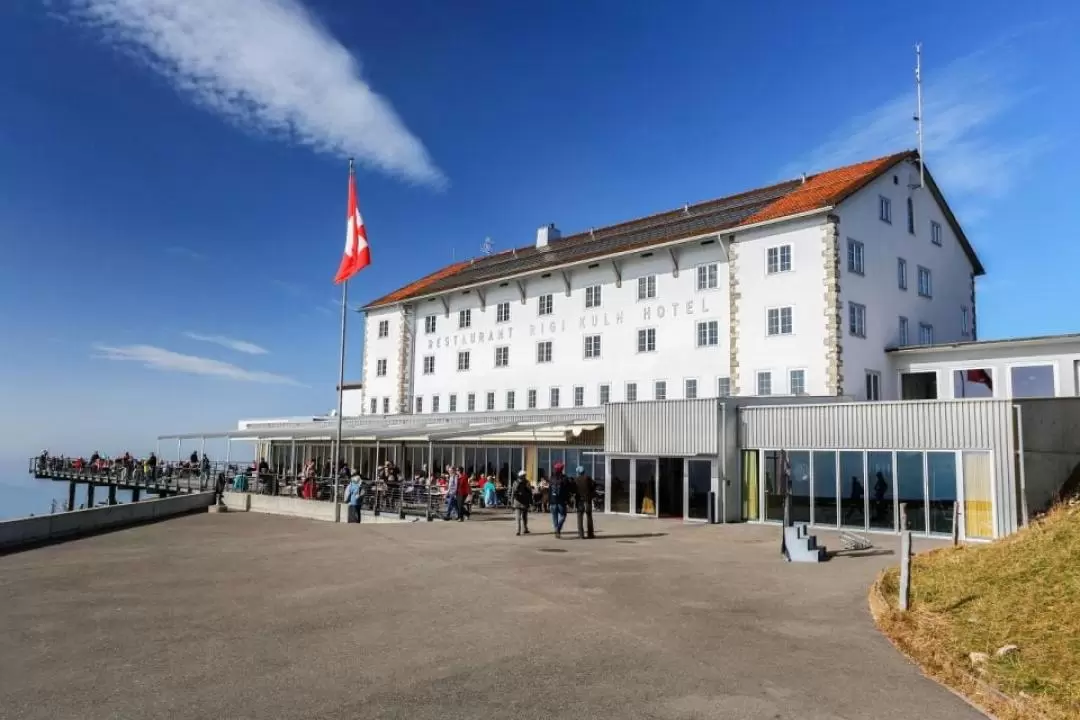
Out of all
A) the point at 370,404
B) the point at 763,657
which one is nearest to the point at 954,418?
the point at 763,657

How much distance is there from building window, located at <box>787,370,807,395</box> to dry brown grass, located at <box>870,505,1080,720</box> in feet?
47.3

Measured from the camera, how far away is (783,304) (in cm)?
2838

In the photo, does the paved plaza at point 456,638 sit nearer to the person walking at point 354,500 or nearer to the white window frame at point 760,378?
the person walking at point 354,500

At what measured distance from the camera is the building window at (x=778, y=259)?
93.9ft

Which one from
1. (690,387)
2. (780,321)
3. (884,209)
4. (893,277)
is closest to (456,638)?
(780,321)

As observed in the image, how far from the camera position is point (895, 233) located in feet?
102

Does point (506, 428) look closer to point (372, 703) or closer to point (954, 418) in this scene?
point (954, 418)

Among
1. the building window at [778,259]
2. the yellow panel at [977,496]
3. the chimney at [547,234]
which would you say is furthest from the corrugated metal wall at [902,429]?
the chimney at [547,234]

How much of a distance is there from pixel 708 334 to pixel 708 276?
2.26m

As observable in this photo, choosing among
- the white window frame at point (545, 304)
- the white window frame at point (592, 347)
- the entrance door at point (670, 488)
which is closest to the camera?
the entrance door at point (670, 488)

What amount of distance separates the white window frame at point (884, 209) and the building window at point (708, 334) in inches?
289

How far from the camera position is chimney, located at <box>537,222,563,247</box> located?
148 ft

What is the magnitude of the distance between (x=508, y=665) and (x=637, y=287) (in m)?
26.1

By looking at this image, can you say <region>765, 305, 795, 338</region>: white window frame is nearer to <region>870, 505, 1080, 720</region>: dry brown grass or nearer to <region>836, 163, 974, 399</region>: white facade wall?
<region>836, 163, 974, 399</region>: white facade wall
